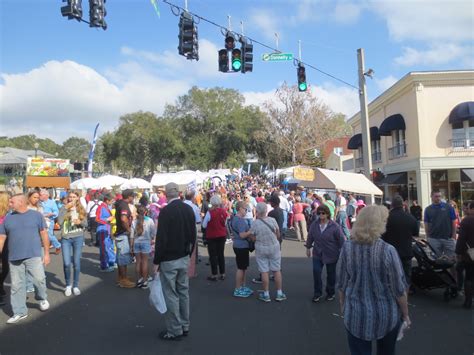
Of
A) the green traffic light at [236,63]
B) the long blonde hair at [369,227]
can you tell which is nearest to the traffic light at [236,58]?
the green traffic light at [236,63]

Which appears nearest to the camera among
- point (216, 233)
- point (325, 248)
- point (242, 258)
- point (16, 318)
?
point (16, 318)

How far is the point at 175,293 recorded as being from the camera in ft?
15.8

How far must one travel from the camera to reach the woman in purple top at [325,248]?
6312 millimetres

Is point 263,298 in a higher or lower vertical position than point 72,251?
lower

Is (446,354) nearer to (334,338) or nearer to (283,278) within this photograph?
(334,338)

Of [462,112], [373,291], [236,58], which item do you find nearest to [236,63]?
[236,58]

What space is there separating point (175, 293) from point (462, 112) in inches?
774

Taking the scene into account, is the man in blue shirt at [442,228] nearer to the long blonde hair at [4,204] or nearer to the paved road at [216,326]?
the paved road at [216,326]

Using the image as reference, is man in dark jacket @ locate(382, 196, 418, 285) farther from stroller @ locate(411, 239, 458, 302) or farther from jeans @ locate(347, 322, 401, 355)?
jeans @ locate(347, 322, 401, 355)

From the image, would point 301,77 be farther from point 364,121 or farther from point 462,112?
point 462,112

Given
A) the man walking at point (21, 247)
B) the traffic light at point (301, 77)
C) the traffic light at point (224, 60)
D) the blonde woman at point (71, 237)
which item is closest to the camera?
the man walking at point (21, 247)

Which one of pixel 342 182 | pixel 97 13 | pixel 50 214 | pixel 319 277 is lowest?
pixel 319 277

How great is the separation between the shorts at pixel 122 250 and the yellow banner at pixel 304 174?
18.5 ft

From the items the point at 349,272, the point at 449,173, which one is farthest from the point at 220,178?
the point at 349,272
